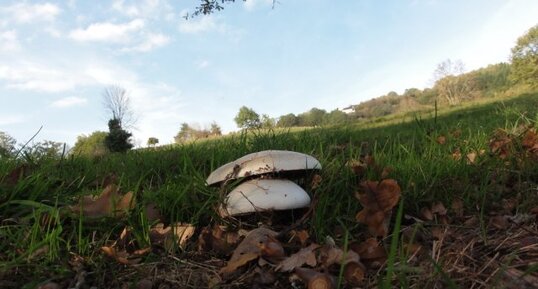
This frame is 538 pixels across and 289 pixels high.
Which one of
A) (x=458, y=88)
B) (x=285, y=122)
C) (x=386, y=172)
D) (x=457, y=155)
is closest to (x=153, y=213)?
(x=386, y=172)

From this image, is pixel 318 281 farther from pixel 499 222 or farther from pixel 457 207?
pixel 457 207

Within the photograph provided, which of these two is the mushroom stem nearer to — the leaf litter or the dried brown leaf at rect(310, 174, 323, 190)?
the leaf litter

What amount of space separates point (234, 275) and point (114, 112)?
1357 inches

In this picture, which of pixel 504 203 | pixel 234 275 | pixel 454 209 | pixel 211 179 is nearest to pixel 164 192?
pixel 211 179

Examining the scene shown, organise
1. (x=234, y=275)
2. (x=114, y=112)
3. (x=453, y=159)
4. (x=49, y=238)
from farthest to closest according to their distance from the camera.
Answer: (x=114, y=112), (x=453, y=159), (x=49, y=238), (x=234, y=275)

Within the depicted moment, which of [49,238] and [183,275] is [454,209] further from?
[49,238]

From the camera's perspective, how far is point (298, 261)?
159cm

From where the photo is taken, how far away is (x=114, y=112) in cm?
3347

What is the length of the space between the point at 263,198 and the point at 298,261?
1.63 feet

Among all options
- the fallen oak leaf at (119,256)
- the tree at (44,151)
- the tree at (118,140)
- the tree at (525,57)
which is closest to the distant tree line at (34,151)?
the tree at (44,151)

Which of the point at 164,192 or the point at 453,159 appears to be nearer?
the point at 164,192

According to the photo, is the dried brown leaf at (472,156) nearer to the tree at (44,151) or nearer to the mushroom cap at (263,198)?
the mushroom cap at (263,198)

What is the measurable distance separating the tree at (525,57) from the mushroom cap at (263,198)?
4434 centimetres

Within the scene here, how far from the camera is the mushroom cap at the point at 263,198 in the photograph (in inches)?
79.3
